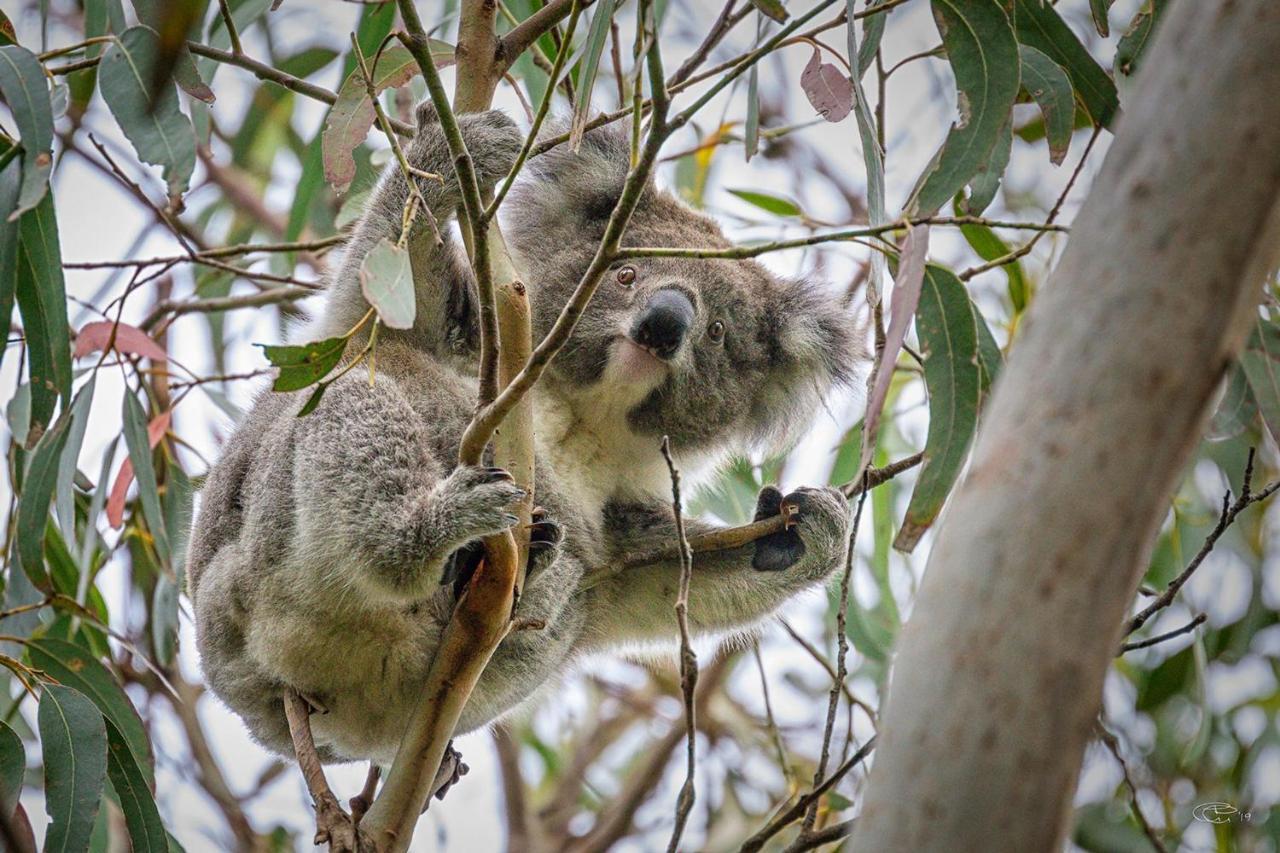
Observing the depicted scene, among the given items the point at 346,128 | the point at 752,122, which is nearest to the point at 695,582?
the point at 752,122

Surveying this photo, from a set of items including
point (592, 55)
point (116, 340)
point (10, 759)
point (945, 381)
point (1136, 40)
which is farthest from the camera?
point (116, 340)

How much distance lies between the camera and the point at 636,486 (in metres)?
2.91

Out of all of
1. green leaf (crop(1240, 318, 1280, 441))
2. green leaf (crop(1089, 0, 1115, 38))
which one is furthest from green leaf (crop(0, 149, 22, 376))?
green leaf (crop(1240, 318, 1280, 441))

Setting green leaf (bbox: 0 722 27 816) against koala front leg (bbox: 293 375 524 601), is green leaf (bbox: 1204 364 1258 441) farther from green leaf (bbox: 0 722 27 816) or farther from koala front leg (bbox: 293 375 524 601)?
green leaf (bbox: 0 722 27 816)

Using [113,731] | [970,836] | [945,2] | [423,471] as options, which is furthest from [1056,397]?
[113,731]

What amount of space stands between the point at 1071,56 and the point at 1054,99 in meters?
0.16

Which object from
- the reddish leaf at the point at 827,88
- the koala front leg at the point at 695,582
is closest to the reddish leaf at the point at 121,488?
the koala front leg at the point at 695,582

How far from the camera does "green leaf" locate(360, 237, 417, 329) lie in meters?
1.46

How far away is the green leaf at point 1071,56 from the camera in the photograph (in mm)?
2289

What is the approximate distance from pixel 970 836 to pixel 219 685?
6.23ft

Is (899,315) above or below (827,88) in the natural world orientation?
below

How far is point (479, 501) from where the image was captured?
1.82m

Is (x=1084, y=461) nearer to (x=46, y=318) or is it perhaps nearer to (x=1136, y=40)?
(x=1136, y=40)

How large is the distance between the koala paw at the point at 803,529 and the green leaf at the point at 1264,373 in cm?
80
